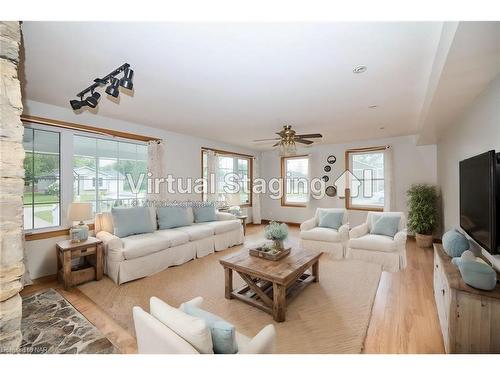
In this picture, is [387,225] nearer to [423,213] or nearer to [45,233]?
[423,213]

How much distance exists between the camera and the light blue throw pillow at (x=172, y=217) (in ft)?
12.6

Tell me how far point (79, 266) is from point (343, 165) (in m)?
5.77

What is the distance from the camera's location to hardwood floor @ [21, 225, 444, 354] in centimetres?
174

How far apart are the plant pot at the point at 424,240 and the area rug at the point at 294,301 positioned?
177 cm

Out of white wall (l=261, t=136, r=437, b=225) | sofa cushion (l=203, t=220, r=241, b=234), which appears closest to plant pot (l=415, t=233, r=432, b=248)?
white wall (l=261, t=136, r=437, b=225)

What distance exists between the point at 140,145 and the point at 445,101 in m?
4.55

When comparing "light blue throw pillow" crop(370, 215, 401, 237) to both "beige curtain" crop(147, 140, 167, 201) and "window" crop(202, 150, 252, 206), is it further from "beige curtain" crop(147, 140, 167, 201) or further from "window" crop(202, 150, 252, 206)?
"beige curtain" crop(147, 140, 167, 201)

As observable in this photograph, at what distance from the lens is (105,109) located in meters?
3.20

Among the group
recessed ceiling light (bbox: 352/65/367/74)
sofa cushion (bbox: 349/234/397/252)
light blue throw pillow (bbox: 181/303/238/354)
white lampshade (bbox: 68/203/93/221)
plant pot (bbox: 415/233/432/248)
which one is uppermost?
recessed ceiling light (bbox: 352/65/367/74)

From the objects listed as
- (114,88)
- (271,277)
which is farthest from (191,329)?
(114,88)

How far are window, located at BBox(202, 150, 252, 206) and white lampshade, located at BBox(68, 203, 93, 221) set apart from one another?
2543 millimetres

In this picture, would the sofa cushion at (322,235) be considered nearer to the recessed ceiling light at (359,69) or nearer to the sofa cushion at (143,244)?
the sofa cushion at (143,244)
